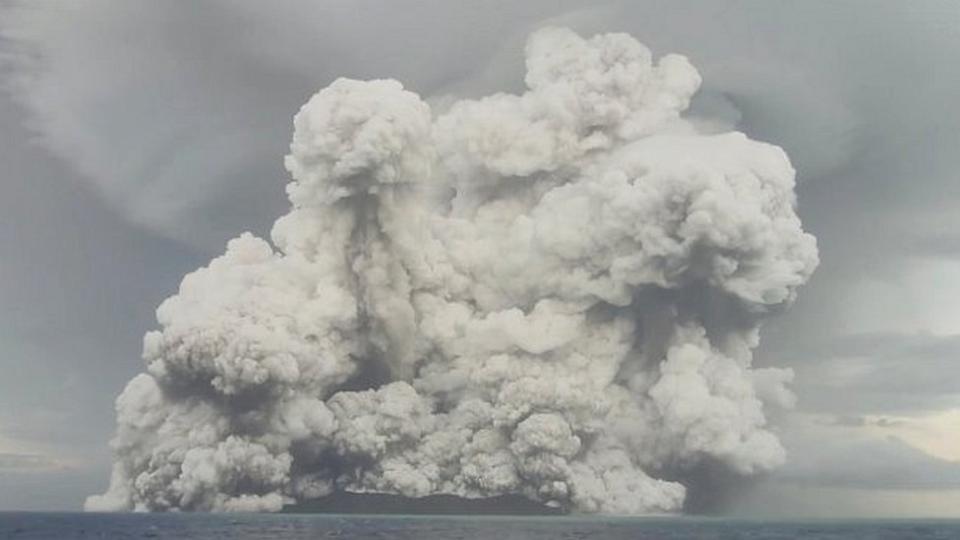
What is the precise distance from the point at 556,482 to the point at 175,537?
29.7 metres

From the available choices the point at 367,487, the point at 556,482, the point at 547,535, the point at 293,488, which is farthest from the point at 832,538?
the point at 293,488

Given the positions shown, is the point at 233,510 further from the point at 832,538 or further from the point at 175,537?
the point at 832,538

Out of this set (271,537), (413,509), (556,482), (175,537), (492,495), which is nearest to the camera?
(271,537)

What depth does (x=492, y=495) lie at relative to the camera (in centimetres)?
8900

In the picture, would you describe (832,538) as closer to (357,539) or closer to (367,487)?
(367,487)

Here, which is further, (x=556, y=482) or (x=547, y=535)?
(x=556, y=482)

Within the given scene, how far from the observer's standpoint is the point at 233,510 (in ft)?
281

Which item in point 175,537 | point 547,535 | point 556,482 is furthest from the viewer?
point 556,482

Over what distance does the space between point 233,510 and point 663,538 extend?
34.7 meters

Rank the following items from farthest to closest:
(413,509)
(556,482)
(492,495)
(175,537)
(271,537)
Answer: (413,509)
(492,495)
(556,482)
(175,537)
(271,537)

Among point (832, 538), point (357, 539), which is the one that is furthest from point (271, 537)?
point (832, 538)

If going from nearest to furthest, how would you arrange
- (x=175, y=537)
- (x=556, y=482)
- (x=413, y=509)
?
(x=175, y=537) → (x=556, y=482) → (x=413, y=509)

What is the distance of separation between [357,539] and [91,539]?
19.3 meters

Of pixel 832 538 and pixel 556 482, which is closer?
pixel 556 482
